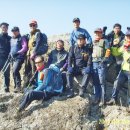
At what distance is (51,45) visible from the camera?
67.6 ft

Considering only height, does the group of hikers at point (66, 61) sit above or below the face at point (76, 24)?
below

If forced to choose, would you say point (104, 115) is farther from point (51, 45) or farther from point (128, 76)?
point (51, 45)

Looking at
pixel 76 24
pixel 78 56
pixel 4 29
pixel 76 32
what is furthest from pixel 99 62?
pixel 4 29

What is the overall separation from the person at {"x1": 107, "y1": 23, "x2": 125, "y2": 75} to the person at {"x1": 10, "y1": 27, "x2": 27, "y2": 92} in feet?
Answer: 11.8

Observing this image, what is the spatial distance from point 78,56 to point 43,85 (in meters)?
1.85

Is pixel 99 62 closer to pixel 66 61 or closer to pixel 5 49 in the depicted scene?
pixel 66 61

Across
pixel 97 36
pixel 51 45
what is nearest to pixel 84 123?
pixel 97 36

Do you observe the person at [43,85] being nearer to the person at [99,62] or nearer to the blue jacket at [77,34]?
the person at [99,62]

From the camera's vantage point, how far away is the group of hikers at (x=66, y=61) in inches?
604

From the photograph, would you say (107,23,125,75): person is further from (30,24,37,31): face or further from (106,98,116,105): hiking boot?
(30,24,37,31): face

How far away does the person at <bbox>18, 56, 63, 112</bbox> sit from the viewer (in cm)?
1485

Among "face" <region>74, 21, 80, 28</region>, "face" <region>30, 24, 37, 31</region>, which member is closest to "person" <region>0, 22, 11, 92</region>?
"face" <region>30, 24, 37, 31</region>

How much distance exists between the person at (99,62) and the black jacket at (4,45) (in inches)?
152

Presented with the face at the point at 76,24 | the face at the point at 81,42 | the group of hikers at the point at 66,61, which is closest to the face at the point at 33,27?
the group of hikers at the point at 66,61
